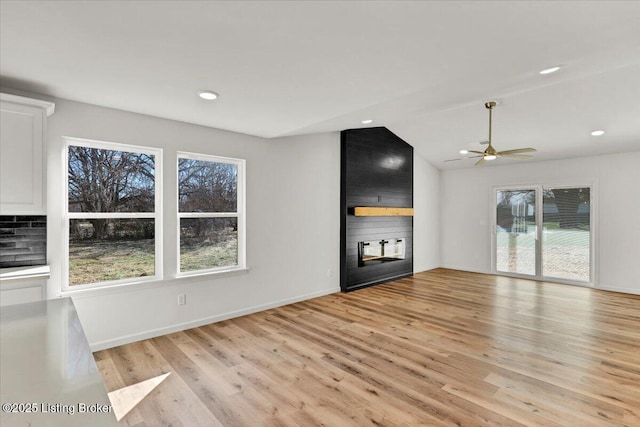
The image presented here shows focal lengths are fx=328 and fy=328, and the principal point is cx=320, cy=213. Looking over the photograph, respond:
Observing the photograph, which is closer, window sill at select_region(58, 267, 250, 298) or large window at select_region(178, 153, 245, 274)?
window sill at select_region(58, 267, 250, 298)

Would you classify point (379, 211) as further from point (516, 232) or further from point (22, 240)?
point (22, 240)

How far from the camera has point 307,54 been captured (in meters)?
2.16

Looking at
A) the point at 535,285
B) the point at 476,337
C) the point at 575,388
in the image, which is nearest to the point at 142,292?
the point at 476,337

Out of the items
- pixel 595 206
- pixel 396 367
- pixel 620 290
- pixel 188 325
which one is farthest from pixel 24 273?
pixel 620 290

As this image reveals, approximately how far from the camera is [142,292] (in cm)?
352

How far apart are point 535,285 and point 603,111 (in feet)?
10.8

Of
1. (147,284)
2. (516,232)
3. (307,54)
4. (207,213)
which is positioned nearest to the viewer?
(307,54)

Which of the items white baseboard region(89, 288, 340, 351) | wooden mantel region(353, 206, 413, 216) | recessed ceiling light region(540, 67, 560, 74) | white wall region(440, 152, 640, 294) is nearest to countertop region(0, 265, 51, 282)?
white baseboard region(89, 288, 340, 351)

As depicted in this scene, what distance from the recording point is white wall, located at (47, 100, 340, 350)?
→ 3.15 meters

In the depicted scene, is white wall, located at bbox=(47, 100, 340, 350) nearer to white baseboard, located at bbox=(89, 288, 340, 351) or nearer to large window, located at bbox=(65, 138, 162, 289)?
white baseboard, located at bbox=(89, 288, 340, 351)

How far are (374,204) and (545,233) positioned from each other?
3494 millimetres

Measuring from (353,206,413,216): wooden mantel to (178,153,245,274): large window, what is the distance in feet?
7.15

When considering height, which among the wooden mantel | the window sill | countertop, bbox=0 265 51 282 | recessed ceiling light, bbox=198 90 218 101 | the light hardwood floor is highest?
recessed ceiling light, bbox=198 90 218 101

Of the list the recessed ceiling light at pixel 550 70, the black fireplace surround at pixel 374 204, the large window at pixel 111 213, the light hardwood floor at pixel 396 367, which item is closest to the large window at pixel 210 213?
the large window at pixel 111 213
